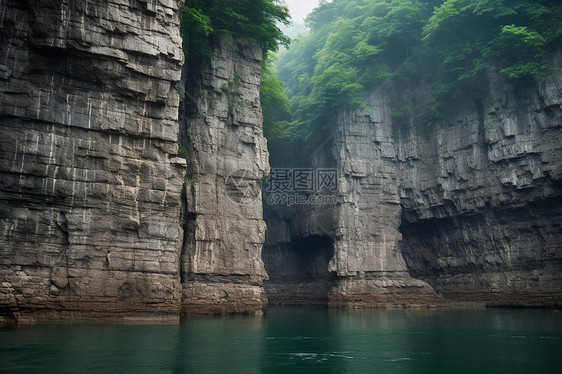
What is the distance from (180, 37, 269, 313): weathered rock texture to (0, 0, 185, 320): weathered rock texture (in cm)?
445

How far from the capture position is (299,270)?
4084cm

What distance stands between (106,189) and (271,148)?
23381mm

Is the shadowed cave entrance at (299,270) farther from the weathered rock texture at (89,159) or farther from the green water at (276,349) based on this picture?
the green water at (276,349)

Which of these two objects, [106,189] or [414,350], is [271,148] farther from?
[414,350]

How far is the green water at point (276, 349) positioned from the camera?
9.06 m

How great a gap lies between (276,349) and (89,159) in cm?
1062

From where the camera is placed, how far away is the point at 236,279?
24.5 m

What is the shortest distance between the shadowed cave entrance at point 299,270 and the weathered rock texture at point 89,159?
19613 mm

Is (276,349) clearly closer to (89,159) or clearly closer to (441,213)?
(89,159)

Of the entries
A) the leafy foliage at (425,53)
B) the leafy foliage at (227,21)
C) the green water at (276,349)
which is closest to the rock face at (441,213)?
the leafy foliage at (425,53)

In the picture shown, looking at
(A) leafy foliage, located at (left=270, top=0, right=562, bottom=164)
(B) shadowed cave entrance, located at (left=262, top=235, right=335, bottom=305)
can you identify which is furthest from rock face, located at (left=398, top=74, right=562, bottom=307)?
(B) shadowed cave entrance, located at (left=262, top=235, right=335, bottom=305)

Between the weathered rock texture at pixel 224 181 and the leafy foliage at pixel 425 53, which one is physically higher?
the leafy foliage at pixel 425 53

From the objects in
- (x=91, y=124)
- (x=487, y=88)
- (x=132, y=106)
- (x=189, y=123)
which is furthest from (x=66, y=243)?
(x=487, y=88)

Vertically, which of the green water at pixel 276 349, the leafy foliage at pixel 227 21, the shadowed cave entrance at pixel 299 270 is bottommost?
the green water at pixel 276 349
